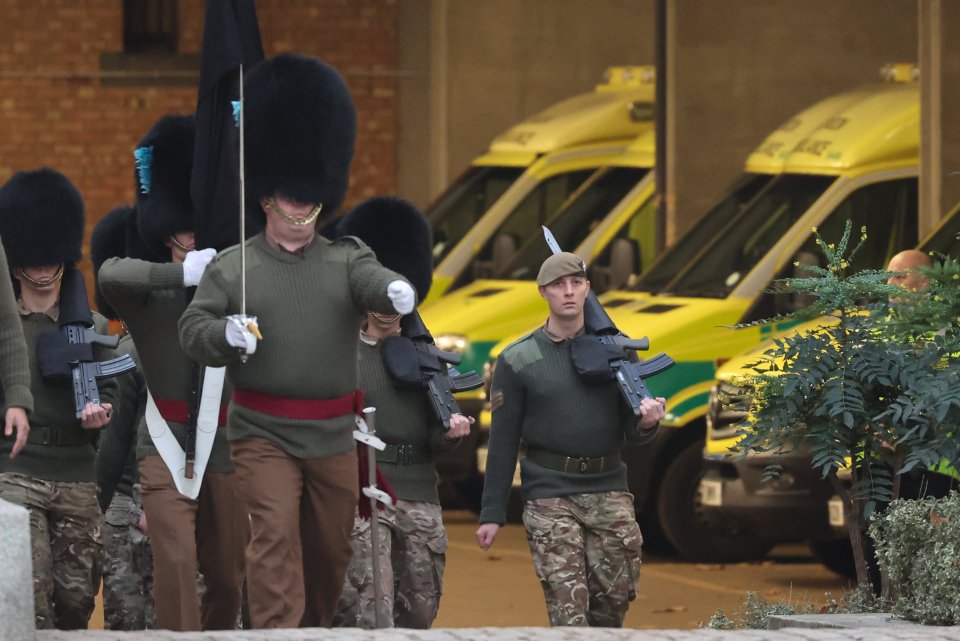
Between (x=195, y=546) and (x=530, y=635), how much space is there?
2235 millimetres

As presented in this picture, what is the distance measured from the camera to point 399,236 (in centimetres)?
1025

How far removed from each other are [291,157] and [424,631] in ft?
6.16

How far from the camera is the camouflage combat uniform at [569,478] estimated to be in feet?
28.9

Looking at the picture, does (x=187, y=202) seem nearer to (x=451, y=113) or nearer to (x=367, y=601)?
(x=367, y=601)

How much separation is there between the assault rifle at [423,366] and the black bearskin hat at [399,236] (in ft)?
2.12

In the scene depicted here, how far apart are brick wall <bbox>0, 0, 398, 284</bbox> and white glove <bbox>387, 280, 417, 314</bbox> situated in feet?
55.1

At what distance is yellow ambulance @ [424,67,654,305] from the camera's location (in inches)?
690

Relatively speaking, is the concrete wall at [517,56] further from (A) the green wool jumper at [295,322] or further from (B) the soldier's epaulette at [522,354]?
(A) the green wool jumper at [295,322]

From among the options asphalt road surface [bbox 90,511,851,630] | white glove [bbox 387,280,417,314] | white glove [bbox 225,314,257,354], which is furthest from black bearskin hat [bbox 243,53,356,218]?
asphalt road surface [bbox 90,511,851,630]

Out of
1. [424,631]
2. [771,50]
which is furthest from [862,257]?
[424,631]

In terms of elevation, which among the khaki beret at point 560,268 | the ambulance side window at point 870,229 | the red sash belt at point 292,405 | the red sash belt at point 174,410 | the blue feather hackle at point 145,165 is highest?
the blue feather hackle at point 145,165

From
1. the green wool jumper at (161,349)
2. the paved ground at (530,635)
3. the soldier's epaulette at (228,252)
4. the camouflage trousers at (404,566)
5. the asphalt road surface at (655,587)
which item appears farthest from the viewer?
the asphalt road surface at (655,587)

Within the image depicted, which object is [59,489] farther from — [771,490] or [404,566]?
[771,490]

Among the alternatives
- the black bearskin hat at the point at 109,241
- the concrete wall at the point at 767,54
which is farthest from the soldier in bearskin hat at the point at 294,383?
the concrete wall at the point at 767,54
